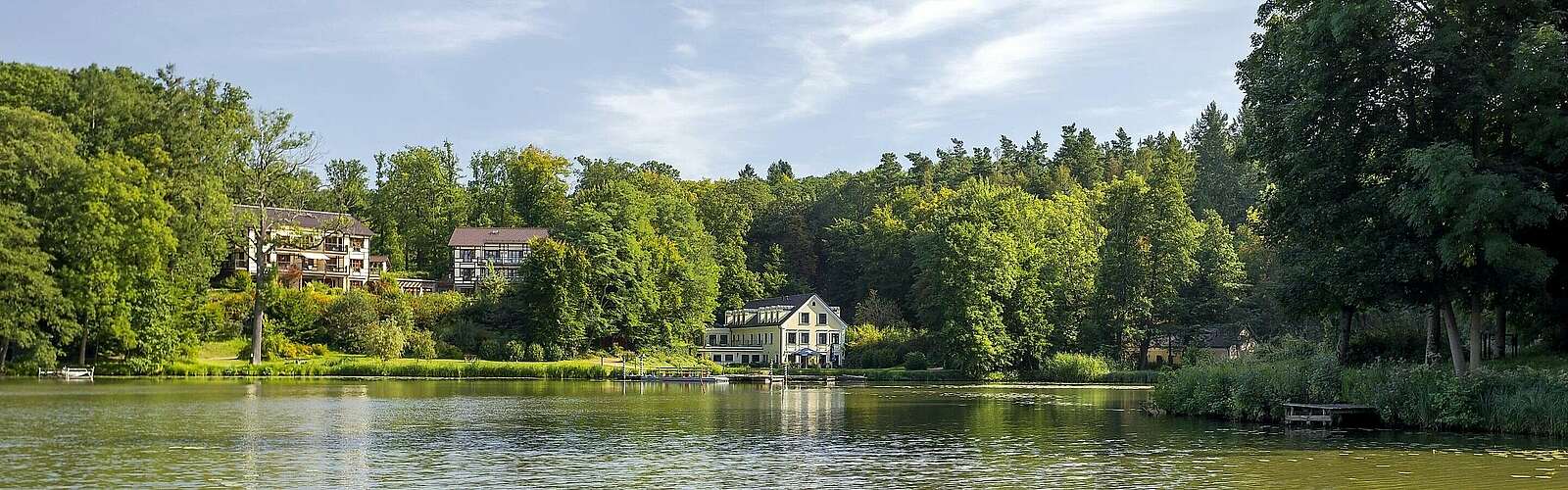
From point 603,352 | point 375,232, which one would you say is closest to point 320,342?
point 603,352

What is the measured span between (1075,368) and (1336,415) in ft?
150

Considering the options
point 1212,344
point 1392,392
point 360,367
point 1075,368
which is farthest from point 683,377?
point 1392,392

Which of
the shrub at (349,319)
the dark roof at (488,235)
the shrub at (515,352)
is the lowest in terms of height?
the shrub at (515,352)

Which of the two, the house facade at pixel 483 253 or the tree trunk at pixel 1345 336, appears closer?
the tree trunk at pixel 1345 336

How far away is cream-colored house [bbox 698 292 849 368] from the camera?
341 feet

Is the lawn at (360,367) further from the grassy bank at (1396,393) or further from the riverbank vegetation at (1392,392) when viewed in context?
the grassy bank at (1396,393)

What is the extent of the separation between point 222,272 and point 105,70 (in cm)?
2014

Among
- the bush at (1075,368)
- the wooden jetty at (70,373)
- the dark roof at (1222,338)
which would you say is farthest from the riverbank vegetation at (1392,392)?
the wooden jetty at (70,373)

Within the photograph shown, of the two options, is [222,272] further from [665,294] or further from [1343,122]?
[1343,122]

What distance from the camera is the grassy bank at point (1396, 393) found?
97.6ft

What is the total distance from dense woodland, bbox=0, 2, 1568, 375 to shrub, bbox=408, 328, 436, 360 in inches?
5.6

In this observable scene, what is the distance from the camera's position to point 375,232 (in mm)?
118938

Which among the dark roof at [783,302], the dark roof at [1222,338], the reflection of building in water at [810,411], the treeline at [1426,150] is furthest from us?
the dark roof at [783,302]

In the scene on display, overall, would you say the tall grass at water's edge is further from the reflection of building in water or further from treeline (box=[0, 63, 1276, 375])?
the reflection of building in water
